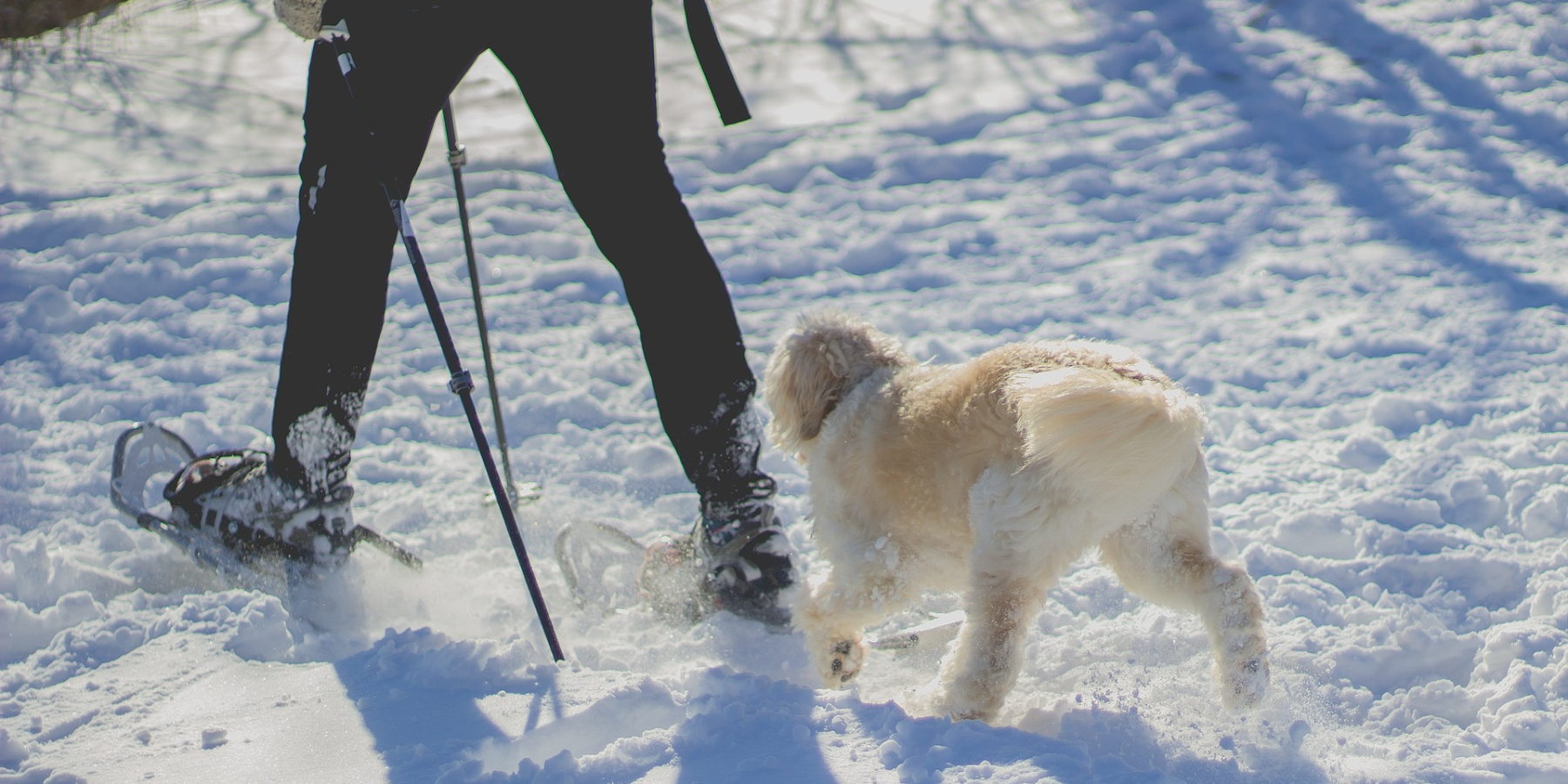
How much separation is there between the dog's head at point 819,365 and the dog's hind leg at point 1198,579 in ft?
2.41

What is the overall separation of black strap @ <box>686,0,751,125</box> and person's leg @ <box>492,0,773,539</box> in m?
0.11

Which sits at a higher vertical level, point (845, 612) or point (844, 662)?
point (845, 612)

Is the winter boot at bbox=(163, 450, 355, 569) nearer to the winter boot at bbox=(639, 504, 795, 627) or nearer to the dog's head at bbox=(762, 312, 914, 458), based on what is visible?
the winter boot at bbox=(639, 504, 795, 627)

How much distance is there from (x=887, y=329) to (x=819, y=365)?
1.95 m

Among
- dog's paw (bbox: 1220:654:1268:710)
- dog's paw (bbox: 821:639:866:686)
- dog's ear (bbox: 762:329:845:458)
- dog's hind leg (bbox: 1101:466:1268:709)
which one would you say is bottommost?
dog's paw (bbox: 821:639:866:686)

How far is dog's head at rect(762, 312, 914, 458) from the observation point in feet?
9.50

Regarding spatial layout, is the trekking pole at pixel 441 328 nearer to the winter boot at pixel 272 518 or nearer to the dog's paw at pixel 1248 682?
the winter boot at pixel 272 518

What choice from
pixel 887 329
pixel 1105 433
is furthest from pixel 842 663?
pixel 887 329

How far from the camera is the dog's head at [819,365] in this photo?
114 inches

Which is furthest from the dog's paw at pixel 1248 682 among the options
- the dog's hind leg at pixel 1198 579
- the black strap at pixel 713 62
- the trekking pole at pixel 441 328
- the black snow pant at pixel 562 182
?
the black strap at pixel 713 62

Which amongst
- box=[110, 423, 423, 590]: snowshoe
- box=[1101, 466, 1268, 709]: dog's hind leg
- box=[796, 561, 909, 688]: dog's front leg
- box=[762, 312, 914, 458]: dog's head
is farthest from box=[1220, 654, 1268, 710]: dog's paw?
box=[110, 423, 423, 590]: snowshoe

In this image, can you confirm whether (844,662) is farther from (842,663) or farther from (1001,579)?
(1001,579)

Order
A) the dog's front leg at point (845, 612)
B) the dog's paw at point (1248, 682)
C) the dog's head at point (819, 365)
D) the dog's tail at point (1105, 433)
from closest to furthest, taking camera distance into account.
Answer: the dog's tail at point (1105, 433), the dog's paw at point (1248, 682), the dog's front leg at point (845, 612), the dog's head at point (819, 365)

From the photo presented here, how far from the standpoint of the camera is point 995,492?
239 cm
